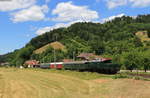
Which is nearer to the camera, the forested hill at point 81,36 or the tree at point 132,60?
the tree at point 132,60

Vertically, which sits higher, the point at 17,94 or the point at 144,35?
the point at 144,35

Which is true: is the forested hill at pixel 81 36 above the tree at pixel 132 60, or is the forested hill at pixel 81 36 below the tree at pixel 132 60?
above

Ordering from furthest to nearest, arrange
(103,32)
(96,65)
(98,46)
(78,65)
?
(103,32), (98,46), (78,65), (96,65)

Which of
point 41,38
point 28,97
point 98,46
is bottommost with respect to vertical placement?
point 28,97

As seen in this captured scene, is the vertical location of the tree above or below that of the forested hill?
below

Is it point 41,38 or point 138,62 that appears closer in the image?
point 138,62

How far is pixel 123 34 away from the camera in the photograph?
5807 inches

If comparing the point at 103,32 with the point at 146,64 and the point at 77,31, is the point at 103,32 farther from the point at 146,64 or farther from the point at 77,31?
the point at 146,64

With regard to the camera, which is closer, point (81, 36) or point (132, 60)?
point (132, 60)

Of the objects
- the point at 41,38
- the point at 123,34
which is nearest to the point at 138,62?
the point at 123,34

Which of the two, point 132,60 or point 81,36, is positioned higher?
point 81,36

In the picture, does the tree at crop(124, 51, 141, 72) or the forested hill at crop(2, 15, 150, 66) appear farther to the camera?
the forested hill at crop(2, 15, 150, 66)

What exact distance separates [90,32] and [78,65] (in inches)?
5497

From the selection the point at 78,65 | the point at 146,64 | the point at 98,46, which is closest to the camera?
the point at 78,65
